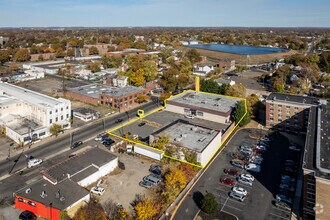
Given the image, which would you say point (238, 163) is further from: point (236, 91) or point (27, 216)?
point (236, 91)

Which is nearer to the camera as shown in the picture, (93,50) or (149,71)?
(149,71)

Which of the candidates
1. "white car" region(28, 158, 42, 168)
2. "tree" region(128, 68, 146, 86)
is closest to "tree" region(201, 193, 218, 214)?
"white car" region(28, 158, 42, 168)

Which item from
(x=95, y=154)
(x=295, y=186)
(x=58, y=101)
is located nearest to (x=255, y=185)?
(x=295, y=186)

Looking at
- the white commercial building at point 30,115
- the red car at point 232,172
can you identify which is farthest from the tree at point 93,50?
the red car at point 232,172

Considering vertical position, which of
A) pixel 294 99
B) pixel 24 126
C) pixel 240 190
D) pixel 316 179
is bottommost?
pixel 240 190

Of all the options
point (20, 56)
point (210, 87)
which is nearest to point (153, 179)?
point (210, 87)

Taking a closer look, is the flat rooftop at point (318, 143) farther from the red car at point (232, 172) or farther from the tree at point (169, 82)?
the tree at point (169, 82)

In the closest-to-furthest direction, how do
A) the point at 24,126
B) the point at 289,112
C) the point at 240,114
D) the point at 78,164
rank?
the point at 78,164, the point at 24,126, the point at 289,112, the point at 240,114

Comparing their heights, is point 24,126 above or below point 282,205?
above
